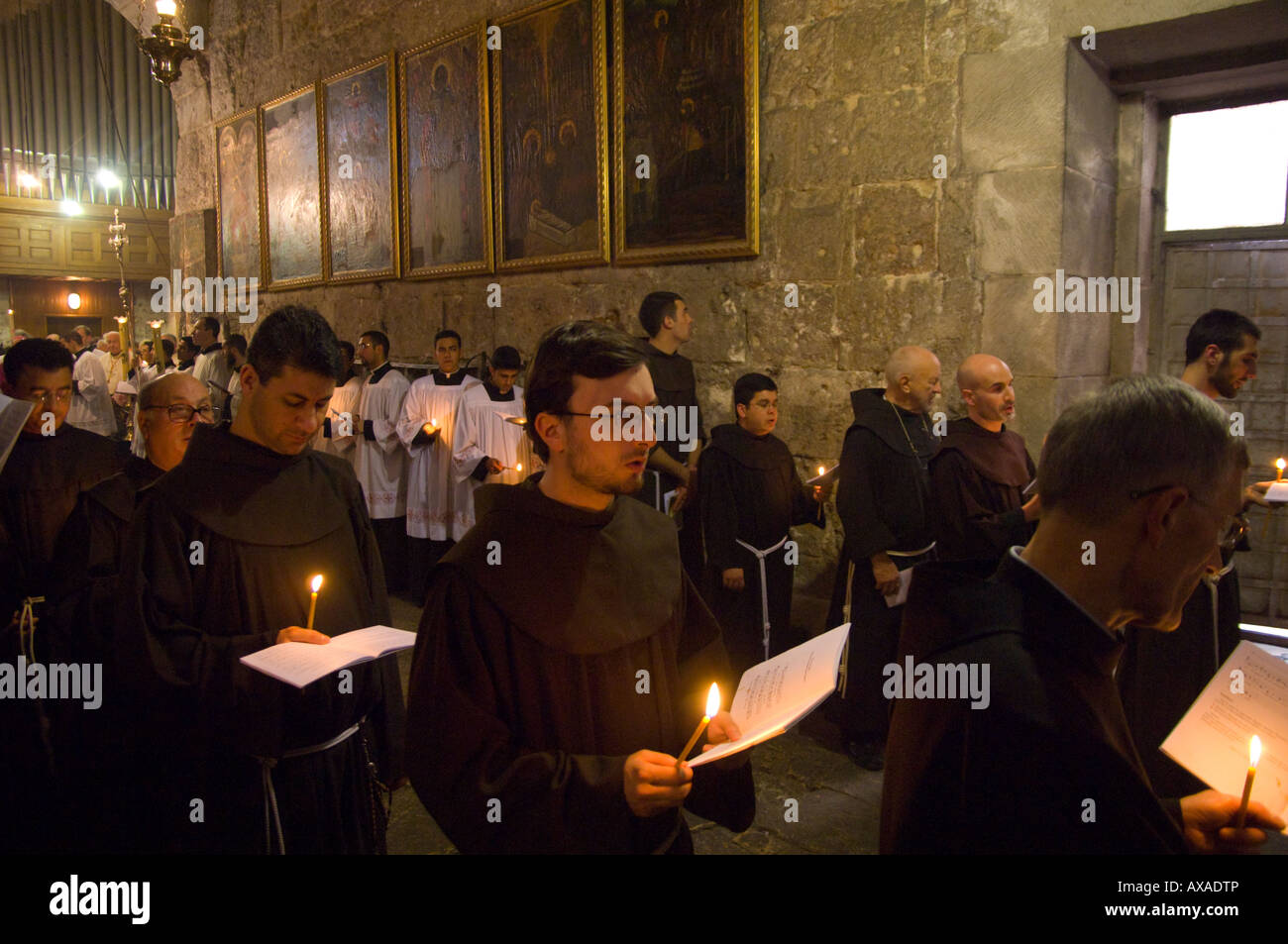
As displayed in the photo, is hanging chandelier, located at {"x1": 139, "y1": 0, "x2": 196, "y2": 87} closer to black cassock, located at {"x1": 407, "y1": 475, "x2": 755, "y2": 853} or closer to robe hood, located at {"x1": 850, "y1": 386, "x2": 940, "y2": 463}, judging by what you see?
robe hood, located at {"x1": 850, "y1": 386, "x2": 940, "y2": 463}

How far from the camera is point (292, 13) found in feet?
34.1

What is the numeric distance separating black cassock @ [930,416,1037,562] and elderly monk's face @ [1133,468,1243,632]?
2502mm

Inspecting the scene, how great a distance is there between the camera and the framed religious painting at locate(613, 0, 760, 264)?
5.99m

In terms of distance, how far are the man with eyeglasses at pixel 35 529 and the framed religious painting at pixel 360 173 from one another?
5.95 meters

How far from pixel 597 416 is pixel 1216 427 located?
1.12m

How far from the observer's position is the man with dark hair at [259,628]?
89.4 inches

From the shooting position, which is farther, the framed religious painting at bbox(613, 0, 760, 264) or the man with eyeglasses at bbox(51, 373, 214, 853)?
the framed religious painting at bbox(613, 0, 760, 264)

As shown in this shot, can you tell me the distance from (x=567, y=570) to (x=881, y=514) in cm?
304

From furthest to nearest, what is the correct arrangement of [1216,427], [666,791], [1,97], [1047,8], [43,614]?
[1,97] < [1047,8] < [43,614] < [666,791] < [1216,427]

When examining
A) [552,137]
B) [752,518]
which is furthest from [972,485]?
[552,137]

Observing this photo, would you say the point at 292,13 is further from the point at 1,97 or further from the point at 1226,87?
the point at 1,97

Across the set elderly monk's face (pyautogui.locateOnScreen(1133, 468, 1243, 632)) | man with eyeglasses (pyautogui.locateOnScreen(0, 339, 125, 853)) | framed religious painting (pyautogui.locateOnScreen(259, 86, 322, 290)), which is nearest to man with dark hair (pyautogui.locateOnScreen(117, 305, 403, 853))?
man with eyeglasses (pyautogui.locateOnScreen(0, 339, 125, 853))

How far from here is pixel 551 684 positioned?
6.07ft

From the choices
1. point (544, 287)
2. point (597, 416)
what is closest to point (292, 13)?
point (544, 287)
